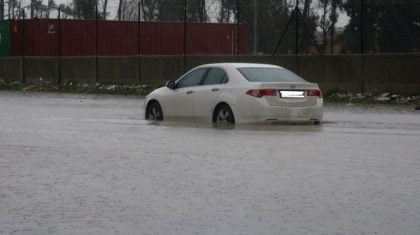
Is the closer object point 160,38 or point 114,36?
point 114,36

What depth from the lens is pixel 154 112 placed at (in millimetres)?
19469

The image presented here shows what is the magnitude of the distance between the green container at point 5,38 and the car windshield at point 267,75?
32.6 metres

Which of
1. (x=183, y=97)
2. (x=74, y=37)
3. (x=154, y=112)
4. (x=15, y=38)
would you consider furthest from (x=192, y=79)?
(x=15, y=38)

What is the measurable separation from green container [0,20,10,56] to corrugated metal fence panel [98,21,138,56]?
4.72 metres

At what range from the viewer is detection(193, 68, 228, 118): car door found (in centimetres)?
1758

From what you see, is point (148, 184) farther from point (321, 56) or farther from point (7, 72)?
point (7, 72)

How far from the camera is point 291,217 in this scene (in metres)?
8.06

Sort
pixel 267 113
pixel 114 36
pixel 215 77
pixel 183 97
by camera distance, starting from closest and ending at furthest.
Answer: pixel 267 113, pixel 215 77, pixel 183 97, pixel 114 36

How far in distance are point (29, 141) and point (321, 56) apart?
56.0 feet

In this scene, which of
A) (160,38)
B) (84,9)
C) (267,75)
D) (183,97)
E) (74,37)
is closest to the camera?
(267,75)

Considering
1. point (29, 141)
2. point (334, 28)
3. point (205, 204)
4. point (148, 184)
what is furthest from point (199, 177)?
point (334, 28)

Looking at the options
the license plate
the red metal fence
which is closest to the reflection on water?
the license plate

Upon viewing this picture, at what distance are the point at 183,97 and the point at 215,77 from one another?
87 centimetres

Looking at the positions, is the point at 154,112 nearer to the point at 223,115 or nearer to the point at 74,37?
the point at 223,115
